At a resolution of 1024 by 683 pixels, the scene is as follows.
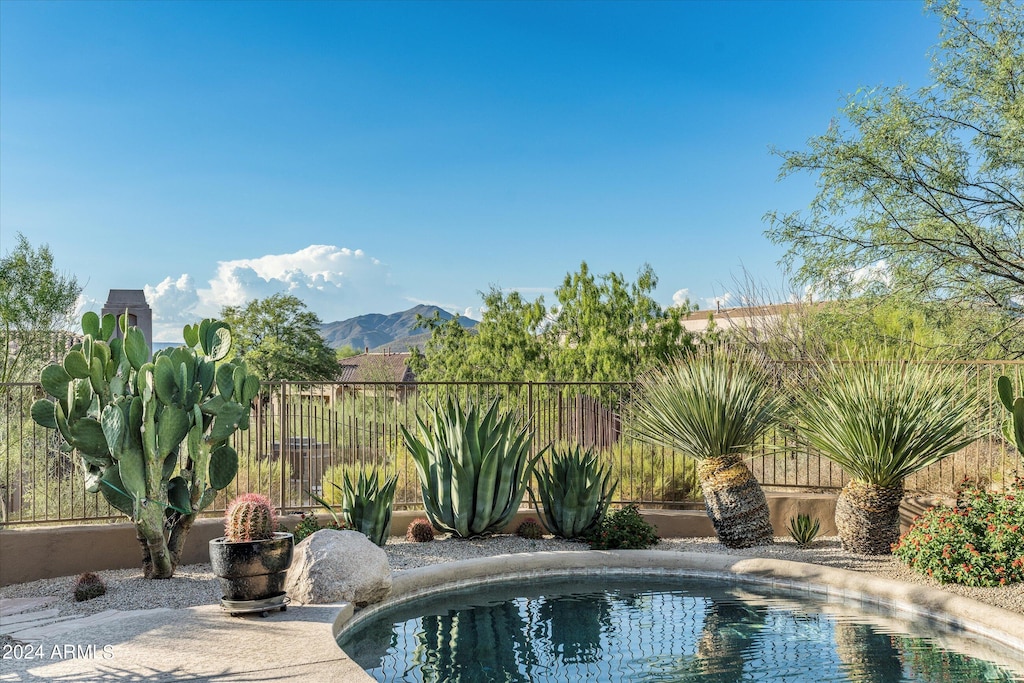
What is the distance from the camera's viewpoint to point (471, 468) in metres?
9.87

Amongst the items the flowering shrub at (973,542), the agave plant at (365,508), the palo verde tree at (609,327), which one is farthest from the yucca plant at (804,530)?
the palo verde tree at (609,327)

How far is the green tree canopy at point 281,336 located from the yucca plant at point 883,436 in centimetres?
Result: 4104

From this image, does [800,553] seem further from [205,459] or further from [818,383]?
[205,459]

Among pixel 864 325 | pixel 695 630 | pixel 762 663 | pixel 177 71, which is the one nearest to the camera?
pixel 762 663

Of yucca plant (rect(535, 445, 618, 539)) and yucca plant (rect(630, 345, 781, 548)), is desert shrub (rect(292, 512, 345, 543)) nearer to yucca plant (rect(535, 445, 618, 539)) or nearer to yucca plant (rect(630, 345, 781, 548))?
yucca plant (rect(535, 445, 618, 539))

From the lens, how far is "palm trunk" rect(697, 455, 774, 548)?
31.7 ft

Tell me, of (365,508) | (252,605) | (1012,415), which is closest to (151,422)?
(252,605)

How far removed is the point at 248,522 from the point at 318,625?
1.08 metres

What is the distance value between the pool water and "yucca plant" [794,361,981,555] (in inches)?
71.1

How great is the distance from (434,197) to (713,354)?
50522 millimetres

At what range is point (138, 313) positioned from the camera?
29000 mm

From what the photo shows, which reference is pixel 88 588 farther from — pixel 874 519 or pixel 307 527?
pixel 874 519

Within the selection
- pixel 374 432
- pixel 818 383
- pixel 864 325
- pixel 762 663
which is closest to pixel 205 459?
pixel 374 432

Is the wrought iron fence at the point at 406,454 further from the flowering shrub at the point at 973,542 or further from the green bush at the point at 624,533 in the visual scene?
the flowering shrub at the point at 973,542
